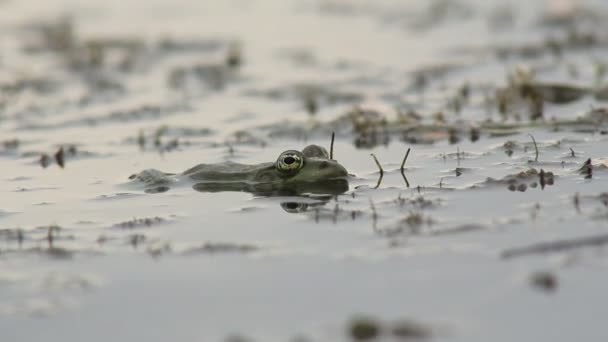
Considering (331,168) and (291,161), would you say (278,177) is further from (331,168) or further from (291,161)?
(331,168)

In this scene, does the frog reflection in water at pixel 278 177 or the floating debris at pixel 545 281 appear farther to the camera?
the frog reflection in water at pixel 278 177

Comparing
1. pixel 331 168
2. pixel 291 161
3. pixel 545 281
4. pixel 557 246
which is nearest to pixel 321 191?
pixel 331 168

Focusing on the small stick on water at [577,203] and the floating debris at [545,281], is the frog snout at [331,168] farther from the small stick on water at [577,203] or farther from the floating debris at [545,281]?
the floating debris at [545,281]

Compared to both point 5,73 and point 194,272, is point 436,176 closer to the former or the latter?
point 194,272

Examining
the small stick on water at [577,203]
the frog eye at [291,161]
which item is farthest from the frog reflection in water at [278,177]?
the small stick on water at [577,203]

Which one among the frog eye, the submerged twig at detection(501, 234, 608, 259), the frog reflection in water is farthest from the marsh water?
the frog eye
